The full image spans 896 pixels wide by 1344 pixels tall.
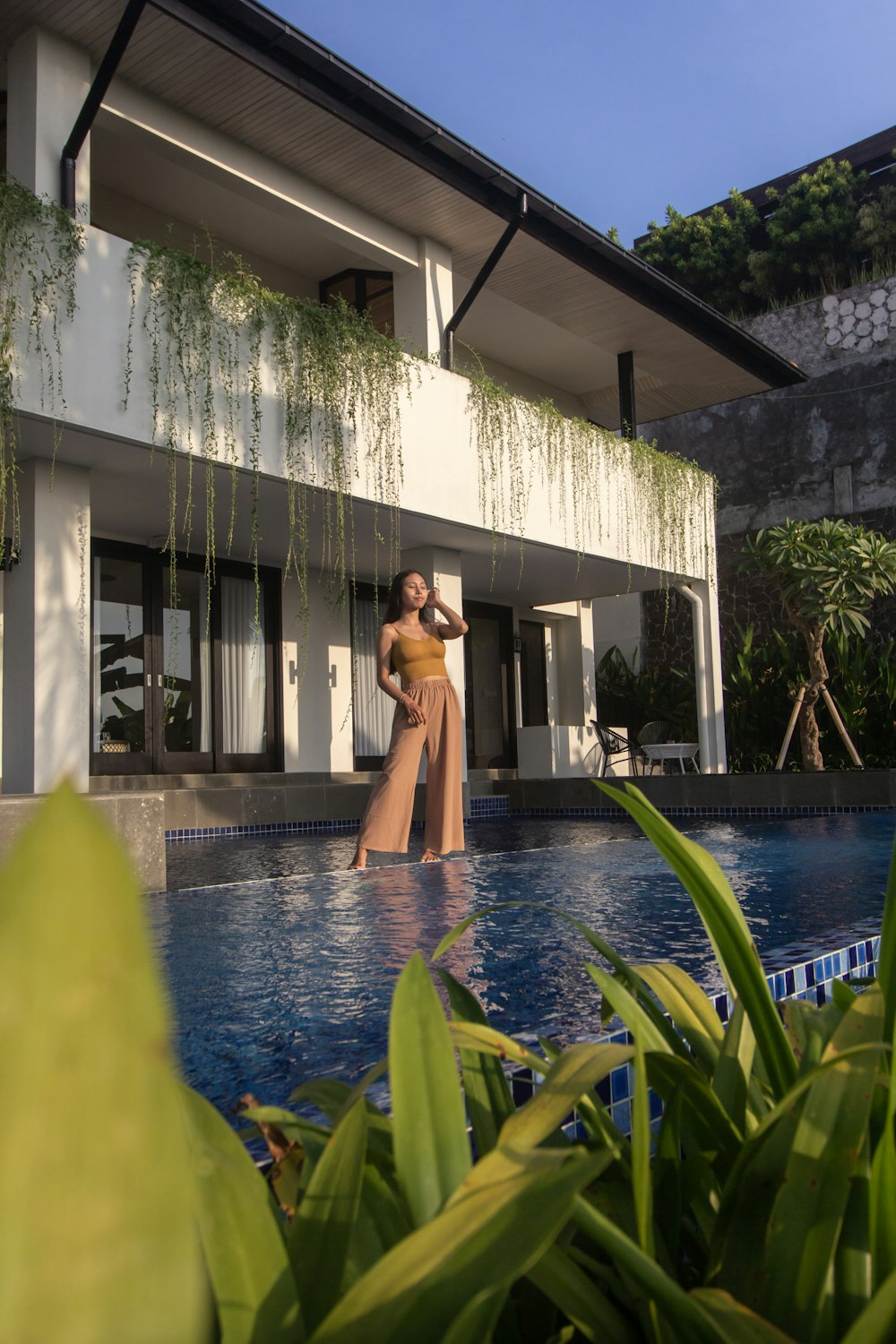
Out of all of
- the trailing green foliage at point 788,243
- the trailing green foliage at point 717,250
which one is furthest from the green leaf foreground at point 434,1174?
the trailing green foliage at point 717,250

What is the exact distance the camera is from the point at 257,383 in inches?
319

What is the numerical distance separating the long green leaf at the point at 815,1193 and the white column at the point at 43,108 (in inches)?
Answer: 305

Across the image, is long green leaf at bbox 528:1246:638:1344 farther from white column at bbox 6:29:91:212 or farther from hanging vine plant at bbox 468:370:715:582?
hanging vine plant at bbox 468:370:715:582

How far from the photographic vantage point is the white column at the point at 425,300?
10.5 metres

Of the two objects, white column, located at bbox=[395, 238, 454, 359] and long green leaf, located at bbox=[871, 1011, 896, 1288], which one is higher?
white column, located at bbox=[395, 238, 454, 359]

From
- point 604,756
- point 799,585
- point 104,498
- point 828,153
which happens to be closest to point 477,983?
point 104,498

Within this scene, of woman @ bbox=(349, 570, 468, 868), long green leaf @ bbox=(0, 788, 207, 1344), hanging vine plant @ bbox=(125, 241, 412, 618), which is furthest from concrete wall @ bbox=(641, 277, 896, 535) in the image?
long green leaf @ bbox=(0, 788, 207, 1344)

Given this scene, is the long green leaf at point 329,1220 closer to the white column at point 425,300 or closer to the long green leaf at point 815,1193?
the long green leaf at point 815,1193

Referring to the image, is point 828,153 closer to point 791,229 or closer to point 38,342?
point 791,229

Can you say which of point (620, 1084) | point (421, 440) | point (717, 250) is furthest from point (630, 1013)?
point (717, 250)

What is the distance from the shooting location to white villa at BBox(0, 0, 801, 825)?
736 centimetres

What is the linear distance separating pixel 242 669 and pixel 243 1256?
11.3m

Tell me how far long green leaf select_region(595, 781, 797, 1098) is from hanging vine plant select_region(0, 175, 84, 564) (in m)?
6.35

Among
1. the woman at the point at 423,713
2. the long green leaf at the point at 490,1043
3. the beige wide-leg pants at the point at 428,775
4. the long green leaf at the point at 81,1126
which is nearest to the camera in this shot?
Answer: the long green leaf at the point at 81,1126
